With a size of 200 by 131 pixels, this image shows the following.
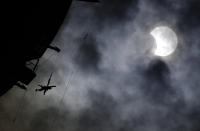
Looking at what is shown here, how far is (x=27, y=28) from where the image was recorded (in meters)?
13.5

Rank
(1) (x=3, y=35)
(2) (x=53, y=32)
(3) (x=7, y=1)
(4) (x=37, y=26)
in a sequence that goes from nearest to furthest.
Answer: (3) (x=7, y=1) → (1) (x=3, y=35) → (4) (x=37, y=26) → (2) (x=53, y=32)

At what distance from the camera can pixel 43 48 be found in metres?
17.7

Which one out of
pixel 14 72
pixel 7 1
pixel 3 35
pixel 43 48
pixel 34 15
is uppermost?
pixel 7 1

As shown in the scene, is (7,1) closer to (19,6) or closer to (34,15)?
(19,6)

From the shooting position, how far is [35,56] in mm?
18625

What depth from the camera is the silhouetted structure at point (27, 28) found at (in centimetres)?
1259

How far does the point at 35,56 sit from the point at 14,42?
508cm

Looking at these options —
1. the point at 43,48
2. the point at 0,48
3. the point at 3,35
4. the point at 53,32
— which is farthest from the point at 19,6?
the point at 43,48

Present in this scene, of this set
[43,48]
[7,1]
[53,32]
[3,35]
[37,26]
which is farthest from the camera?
[43,48]

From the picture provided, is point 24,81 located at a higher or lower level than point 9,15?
lower

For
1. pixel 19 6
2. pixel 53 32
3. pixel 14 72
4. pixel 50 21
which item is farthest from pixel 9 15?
pixel 14 72

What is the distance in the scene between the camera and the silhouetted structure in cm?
1259

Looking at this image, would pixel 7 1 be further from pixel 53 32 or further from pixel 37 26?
pixel 53 32

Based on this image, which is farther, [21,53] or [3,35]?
[21,53]
